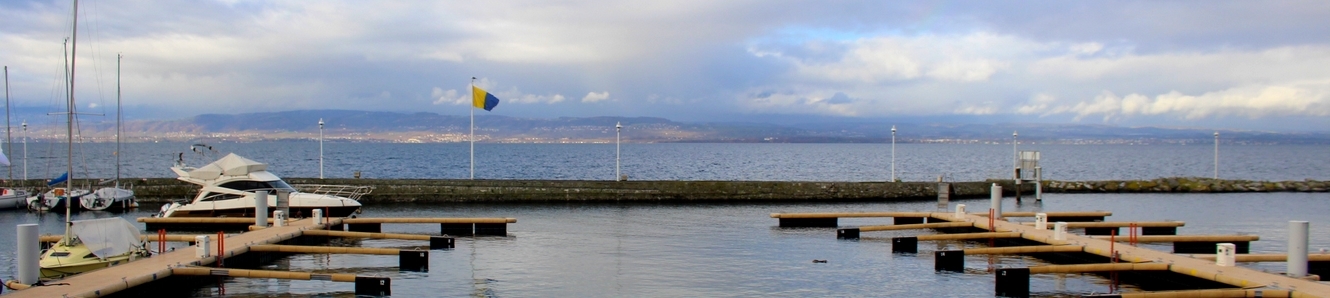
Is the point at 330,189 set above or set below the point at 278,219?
above

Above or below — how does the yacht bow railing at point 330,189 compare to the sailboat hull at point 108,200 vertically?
above

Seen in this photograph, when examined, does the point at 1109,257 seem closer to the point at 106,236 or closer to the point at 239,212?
the point at 106,236

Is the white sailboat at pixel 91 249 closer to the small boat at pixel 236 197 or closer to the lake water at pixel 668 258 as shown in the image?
the lake water at pixel 668 258

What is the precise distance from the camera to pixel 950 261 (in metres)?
24.7

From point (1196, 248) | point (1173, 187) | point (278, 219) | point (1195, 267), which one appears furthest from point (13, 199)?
point (1173, 187)

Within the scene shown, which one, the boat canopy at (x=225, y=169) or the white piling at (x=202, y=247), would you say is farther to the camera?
the boat canopy at (x=225, y=169)

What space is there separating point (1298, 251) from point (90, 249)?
80.1 feet

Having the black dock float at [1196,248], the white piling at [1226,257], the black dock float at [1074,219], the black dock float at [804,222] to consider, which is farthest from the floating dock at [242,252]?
the black dock float at [1196,248]

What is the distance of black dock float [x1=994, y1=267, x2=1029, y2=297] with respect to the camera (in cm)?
2080

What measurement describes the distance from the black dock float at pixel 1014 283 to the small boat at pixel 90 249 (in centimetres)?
1843

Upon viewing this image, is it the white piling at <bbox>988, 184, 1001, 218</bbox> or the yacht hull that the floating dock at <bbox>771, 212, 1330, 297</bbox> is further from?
the yacht hull

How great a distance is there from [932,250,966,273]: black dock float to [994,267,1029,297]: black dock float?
3.59 metres

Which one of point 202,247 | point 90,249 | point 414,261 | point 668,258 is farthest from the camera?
point 668,258

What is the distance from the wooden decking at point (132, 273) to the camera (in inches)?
678
